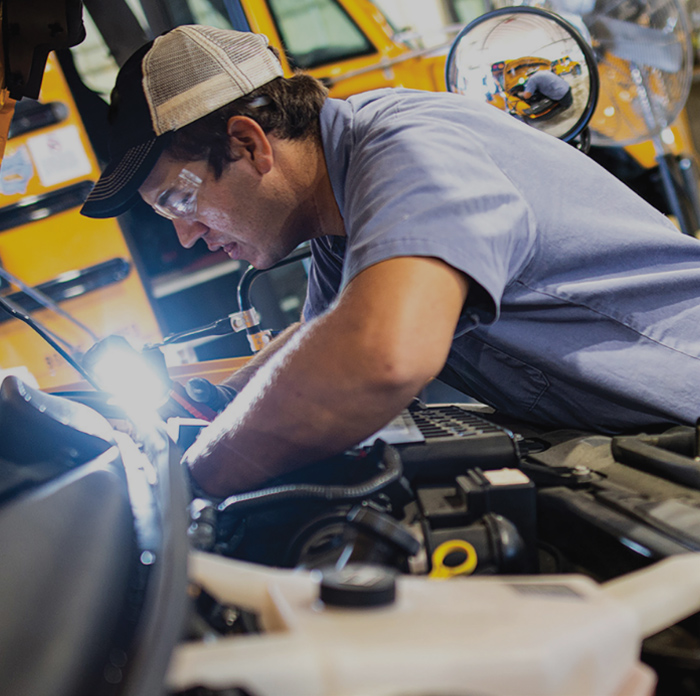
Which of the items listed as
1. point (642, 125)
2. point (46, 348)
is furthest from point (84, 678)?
point (642, 125)

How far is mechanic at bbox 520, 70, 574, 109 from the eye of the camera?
1.58 m

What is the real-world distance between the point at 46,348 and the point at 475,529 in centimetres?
210

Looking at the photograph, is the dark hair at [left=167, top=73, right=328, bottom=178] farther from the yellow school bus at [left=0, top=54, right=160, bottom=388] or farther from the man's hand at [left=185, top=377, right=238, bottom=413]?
the yellow school bus at [left=0, top=54, right=160, bottom=388]

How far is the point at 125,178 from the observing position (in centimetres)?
115

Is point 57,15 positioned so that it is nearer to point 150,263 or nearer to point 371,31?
point 150,263

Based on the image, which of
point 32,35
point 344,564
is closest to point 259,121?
point 32,35

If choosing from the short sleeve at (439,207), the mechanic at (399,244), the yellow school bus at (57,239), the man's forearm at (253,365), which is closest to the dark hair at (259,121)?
the mechanic at (399,244)

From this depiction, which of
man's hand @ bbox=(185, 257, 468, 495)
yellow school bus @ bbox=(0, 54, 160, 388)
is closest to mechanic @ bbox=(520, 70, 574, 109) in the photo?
man's hand @ bbox=(185, 257, 468, 495)

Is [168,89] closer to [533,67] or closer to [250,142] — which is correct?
[250,142]

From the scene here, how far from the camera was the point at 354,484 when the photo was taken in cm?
61

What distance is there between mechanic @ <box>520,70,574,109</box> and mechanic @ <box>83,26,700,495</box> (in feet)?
1.84

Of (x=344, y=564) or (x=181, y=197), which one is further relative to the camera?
(x=181, y=197)

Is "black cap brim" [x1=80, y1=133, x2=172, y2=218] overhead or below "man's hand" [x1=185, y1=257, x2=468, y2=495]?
overhead

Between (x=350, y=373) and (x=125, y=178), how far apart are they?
25.6 inches
